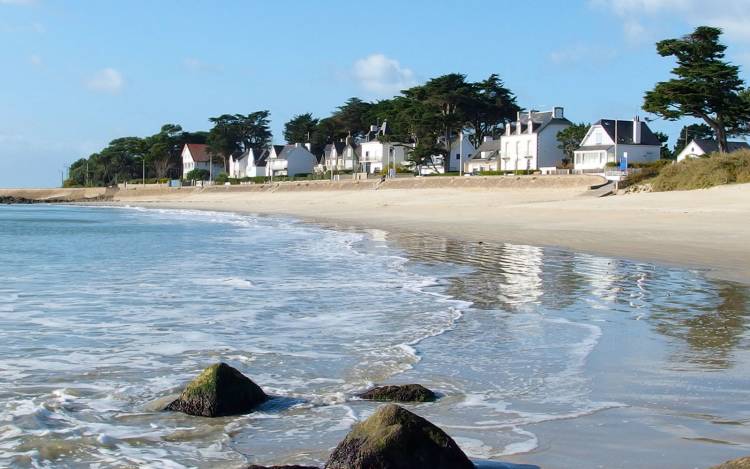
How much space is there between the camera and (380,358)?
28.3 feet

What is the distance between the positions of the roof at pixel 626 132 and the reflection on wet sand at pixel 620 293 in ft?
177

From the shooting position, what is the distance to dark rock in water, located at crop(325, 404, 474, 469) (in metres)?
4.41

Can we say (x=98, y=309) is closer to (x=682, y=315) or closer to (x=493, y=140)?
(x=682, y=315)

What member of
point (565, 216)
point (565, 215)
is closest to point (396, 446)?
point (565, 216)

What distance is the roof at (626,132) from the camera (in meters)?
71.1

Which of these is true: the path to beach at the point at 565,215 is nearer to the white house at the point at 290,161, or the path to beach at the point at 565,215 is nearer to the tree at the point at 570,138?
the tree at the point at 570,138

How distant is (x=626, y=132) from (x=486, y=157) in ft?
55.1

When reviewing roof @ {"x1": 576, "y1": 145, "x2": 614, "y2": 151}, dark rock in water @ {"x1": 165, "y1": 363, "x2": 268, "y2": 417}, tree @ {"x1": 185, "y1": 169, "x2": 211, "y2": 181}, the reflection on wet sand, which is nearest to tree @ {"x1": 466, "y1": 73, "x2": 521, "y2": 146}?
Result: roof @ {"x1": 576, "y1": 145, "x2": 614, "y2": 151}

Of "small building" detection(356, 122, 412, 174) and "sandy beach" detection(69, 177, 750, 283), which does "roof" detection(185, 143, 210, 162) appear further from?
"sandy beach" detection(69, 177, 750, 283)

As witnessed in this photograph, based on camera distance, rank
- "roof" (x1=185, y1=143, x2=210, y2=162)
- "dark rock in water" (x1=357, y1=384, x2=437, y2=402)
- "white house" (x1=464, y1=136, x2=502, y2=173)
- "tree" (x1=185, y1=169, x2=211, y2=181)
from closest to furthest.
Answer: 1. "dark rock in water" (x1=357, y1=384, x2=437, y2=402)
2. "white house" (x1=464, y1=136, x2=502, y2=173)
3. "tree" (x1=185, y1=169, x2=211, y2=181)
4. "roof" (x1=185, y1=143, x2=210, y2=162)

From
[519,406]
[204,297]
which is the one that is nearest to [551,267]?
[204,297]

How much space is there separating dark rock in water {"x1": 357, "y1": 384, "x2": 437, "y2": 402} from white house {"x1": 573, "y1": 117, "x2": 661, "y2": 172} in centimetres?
6592

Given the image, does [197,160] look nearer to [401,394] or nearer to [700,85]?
[700,85]

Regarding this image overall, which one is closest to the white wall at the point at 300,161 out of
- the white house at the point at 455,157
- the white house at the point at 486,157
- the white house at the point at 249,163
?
the white house at the point at 249,163
